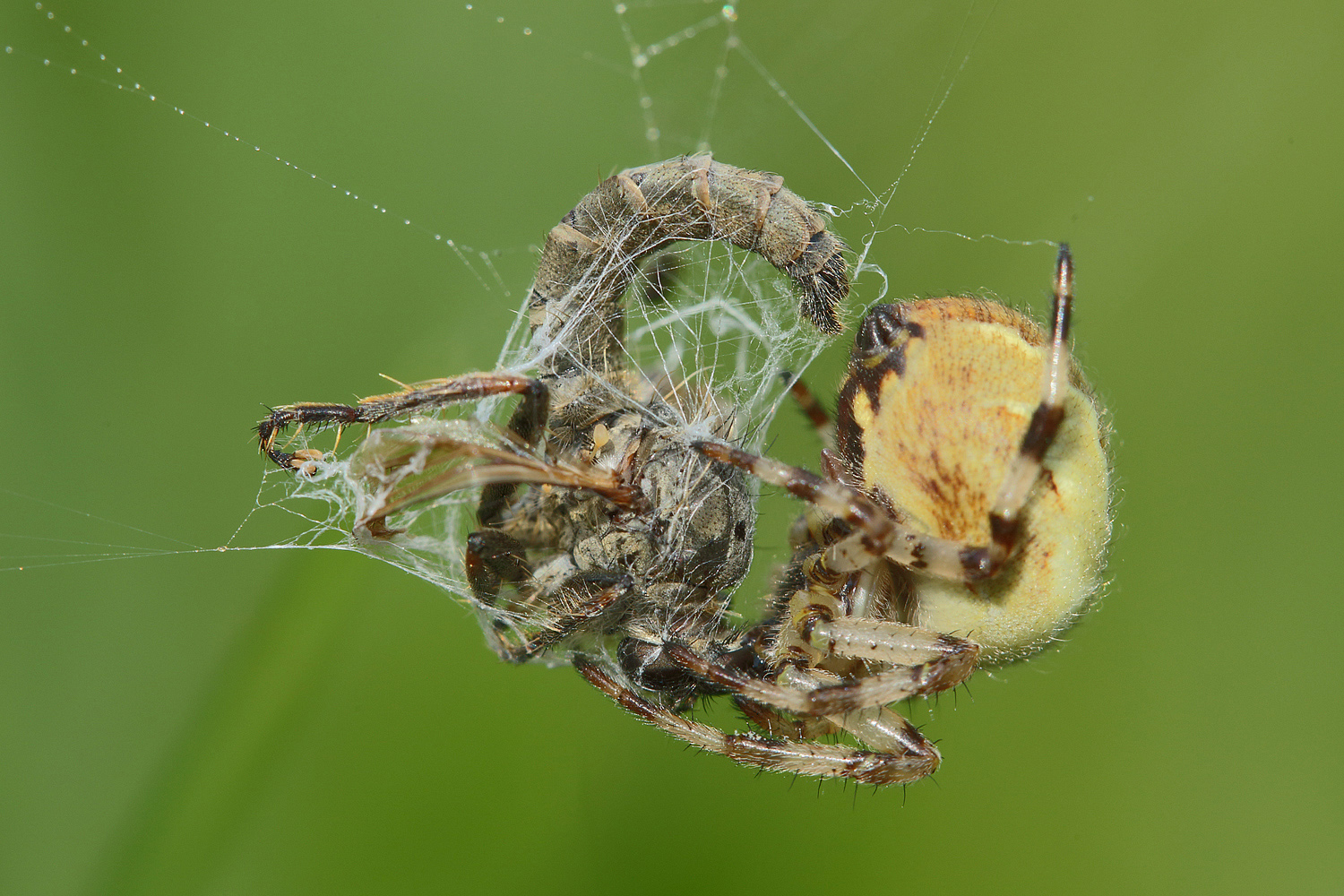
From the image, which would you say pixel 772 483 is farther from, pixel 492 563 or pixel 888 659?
pixel 492 563

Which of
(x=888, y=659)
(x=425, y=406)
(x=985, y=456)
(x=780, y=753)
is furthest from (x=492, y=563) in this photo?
(x=985, y=456)

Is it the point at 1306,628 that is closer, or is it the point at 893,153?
the point at 1306,628

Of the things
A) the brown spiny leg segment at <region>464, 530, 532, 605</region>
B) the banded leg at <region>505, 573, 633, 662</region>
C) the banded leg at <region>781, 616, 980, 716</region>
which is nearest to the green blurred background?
the banded leg at <region>781, 616, 980, 716</region>

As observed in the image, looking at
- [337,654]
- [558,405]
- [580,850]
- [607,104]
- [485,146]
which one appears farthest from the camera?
[607,104]

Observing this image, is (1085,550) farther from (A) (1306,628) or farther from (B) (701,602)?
(A) (1306,628)

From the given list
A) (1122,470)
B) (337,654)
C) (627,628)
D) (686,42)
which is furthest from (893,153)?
(337,654)

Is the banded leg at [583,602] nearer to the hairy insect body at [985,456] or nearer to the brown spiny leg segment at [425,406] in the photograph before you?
the brown spiny leg segment at [425,406]

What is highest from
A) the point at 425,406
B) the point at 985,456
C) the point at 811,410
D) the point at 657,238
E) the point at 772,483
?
the point at 657,238

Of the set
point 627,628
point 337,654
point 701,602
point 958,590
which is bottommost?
point 337,654
